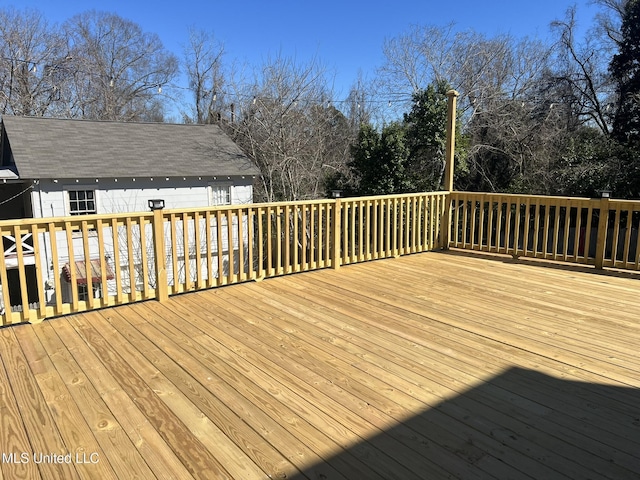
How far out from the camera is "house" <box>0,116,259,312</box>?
10.4 m

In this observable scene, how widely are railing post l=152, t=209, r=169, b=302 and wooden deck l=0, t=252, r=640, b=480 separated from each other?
0.37ft

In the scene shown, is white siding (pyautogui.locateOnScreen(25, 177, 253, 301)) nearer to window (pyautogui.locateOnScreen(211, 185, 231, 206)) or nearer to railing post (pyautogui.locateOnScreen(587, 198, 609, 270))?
window (pyautogui.locateOnScreen(211, 185, 231, 206))

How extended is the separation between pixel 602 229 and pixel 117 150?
11147mm

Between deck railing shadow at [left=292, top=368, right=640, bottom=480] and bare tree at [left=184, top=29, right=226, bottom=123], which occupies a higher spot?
bare tree at [left=184, top=29, right=226, bottom=123]

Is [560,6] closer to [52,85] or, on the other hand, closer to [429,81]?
[429,81]

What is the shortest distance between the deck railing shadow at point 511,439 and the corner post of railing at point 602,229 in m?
3.16

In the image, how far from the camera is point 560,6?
13.2m

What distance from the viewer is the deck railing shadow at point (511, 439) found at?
1740mm

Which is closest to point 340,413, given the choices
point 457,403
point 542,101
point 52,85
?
point 457,403

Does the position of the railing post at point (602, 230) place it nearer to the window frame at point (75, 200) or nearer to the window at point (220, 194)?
the window at point (220, 194)

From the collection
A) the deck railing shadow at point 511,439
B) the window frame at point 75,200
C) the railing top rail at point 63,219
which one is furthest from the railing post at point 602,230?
the window frame at point 75,200

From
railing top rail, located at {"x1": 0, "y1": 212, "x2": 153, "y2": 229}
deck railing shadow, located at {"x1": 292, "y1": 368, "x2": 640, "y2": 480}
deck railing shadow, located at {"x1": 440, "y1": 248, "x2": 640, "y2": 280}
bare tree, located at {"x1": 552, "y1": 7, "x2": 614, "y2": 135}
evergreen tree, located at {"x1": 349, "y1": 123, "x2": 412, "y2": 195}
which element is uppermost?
bare tree, located at {"x1": 552, "y1": 7, "x2": 614, "y2": 135}

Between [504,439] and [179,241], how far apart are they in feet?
39.1

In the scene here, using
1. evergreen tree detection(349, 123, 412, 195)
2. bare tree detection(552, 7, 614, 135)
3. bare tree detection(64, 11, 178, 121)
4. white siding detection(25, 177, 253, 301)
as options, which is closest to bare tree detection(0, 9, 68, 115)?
bare tree detection(64, 11, 178, 121)
